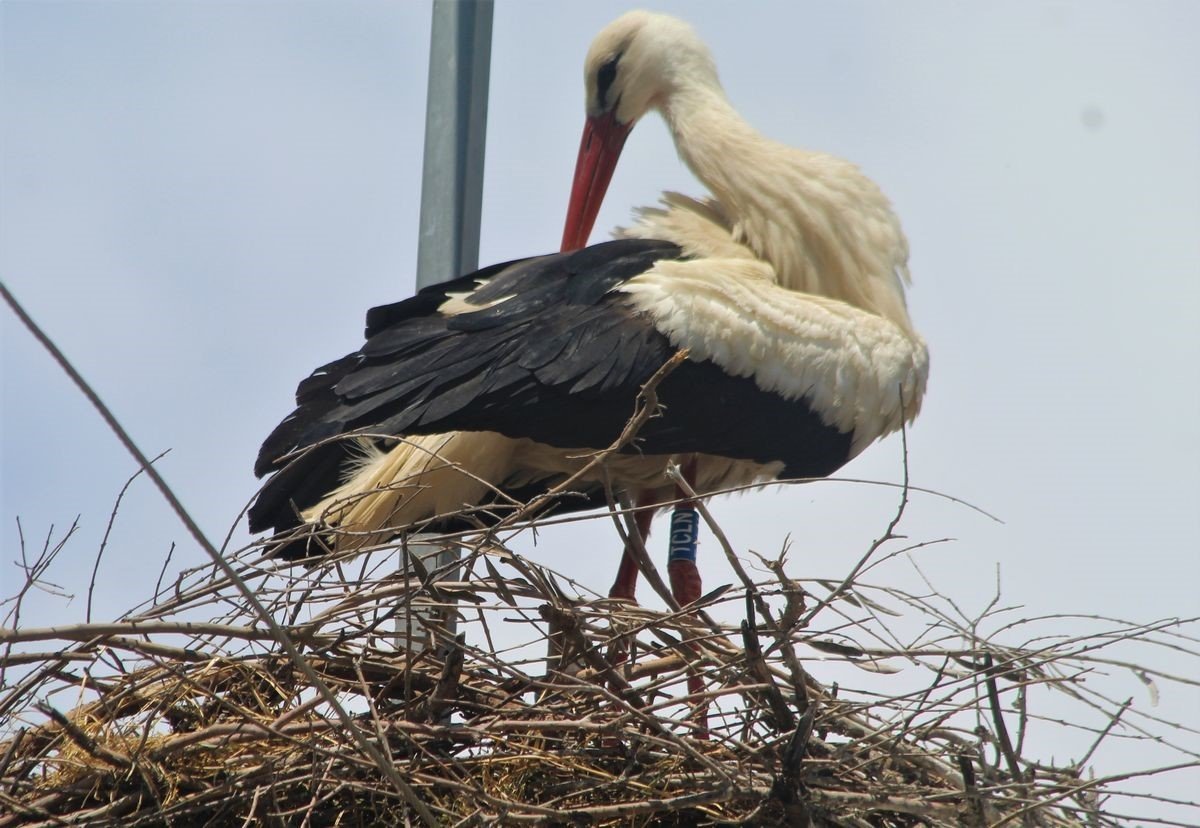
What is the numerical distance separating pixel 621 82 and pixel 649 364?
152cm

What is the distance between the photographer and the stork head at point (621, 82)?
5.19 meters

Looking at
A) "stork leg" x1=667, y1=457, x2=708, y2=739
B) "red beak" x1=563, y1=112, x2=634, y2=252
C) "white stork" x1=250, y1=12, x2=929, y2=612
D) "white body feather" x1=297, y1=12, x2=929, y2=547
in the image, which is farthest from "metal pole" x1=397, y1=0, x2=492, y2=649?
"red beak" x1=563, y1=112, x2=634, y2=252

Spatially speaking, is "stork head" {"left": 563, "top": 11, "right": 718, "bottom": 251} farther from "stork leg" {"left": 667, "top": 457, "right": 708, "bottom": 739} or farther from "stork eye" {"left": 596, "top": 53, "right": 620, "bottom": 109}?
"stork leg" {"left": 667, "top": 457, "right": 708, "bottom": 739}

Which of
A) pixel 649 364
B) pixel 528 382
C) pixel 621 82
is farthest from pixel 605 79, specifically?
pixel 528 382

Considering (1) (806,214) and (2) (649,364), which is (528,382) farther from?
(1) (806,214)

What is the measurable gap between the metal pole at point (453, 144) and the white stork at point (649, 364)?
118 millimetres

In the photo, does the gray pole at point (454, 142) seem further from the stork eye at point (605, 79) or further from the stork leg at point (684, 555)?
the stork leg at point (684, 555)

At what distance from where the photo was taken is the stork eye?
5285 millimetres

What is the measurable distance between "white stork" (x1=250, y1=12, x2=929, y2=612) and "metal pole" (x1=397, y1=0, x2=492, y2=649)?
12 cm

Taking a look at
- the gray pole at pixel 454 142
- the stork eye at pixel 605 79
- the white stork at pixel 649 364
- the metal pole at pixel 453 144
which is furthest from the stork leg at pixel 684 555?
the stork eye at pixel 605 79

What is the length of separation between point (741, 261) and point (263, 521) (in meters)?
1.53

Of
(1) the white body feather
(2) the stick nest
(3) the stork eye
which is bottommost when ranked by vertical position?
(2) the stick nest

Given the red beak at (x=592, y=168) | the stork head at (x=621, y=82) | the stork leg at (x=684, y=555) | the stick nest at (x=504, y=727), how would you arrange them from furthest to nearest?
the red beak at (x=592, y=168)
the stork head at (x=621, y=82)
the stork leg at (x=684, y=555)
the stick nest at (x=504, y=727)

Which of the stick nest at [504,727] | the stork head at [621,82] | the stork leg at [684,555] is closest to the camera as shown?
the stick nest at [504,727]
